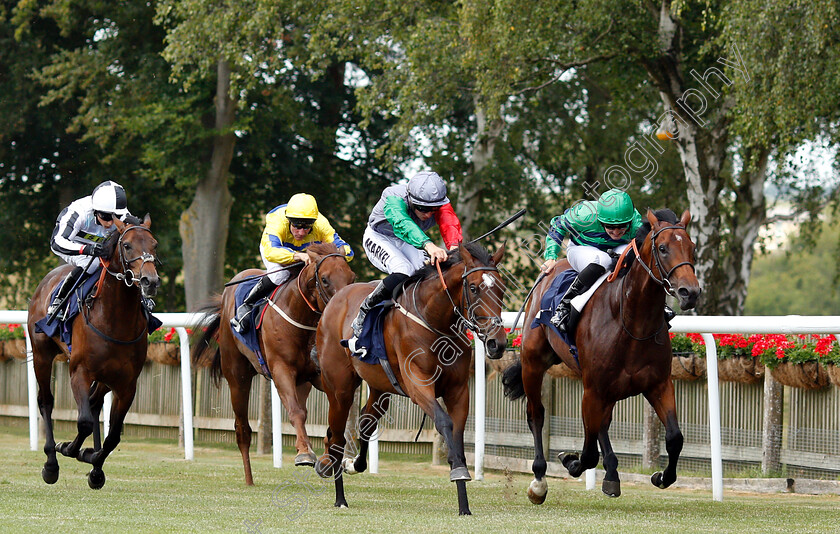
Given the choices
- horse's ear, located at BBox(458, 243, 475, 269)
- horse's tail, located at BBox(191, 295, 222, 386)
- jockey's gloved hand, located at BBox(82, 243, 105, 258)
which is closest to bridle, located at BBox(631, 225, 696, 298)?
horse's ear, located at BBox(458, 243, 475, 269)

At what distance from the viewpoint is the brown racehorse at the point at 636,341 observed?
21.0ft

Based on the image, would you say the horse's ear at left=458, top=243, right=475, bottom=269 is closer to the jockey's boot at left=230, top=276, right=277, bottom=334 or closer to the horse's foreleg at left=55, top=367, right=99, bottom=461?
the jockey's boot at left=230, top=276, right=277, bottom=334

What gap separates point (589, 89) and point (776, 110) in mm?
13253

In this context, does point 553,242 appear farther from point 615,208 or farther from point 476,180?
point 476,180

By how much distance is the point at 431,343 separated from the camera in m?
6.62

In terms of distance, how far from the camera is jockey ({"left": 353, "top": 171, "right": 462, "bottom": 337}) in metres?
6.96

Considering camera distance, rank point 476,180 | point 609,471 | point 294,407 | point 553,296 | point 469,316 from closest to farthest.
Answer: point 469,316 < point 609,471 < point 553,296 < point 294,407 < point 476,180

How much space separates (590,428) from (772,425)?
2051 millimetres

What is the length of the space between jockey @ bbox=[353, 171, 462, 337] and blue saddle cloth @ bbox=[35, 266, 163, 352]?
6.70 feet

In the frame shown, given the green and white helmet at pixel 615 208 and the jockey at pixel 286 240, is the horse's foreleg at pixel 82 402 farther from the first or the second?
the green and white helmet at pixel 615 208

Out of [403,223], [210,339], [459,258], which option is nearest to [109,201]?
[210,339]

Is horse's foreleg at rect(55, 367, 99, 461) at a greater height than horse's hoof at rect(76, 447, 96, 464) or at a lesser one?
greater

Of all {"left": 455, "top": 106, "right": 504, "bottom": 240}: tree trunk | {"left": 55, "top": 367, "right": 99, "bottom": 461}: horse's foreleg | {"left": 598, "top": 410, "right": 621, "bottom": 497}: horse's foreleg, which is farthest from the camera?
{"left": 455, "top": 106, "right": 504, "bottom": 240}: tree trunk

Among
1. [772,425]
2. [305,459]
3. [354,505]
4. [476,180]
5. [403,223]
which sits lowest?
[354,505]
